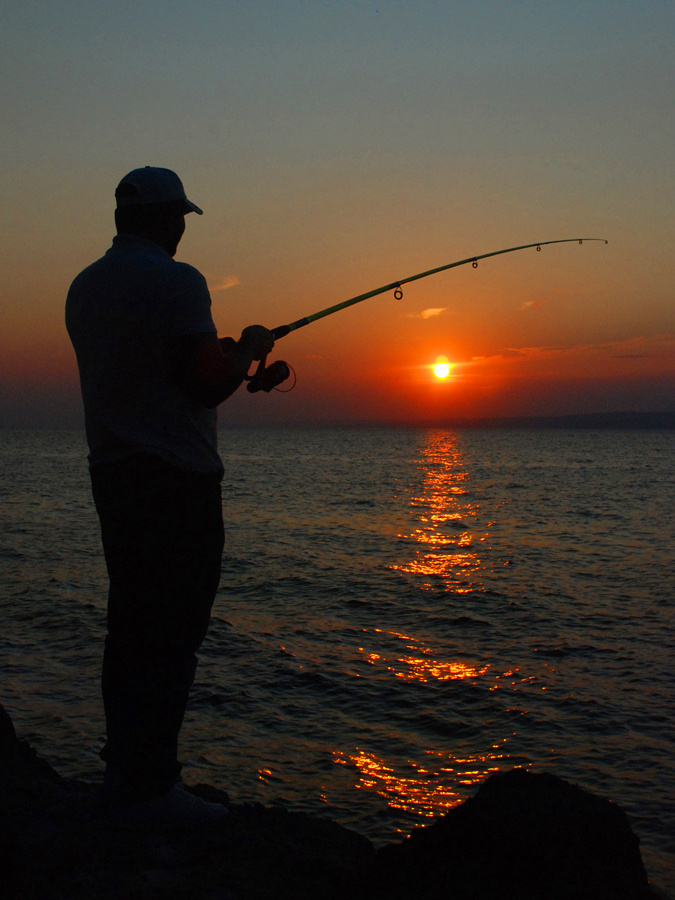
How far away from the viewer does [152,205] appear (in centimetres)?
303

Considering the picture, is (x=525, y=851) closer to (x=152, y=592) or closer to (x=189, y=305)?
(x=152, y=592)

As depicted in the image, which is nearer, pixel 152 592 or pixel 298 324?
pixel 152 592

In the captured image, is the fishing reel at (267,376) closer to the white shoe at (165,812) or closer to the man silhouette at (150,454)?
the man silhouette at (150,454)

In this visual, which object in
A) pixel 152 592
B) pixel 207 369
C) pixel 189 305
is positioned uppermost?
pixel 189 305

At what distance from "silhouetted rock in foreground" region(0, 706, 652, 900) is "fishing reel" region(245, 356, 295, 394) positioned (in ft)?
6.67

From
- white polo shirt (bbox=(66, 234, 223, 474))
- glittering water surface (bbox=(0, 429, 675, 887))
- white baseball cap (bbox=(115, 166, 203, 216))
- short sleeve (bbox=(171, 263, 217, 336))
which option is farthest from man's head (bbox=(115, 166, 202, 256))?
glittering water surface (bbox=(0, 429, 675, 887))

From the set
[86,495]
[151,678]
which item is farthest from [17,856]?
[86,495]

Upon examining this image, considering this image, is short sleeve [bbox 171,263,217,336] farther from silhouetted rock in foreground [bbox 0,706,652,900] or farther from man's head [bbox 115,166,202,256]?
silhouetted rock in foreground [bbox 0,706,652,900]

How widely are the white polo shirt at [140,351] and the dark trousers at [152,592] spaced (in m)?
0.09

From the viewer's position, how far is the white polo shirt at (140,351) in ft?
9.18

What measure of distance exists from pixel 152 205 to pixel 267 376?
3.31 ft

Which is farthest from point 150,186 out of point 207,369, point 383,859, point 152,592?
point 383,859

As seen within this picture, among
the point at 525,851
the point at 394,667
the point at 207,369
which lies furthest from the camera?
the point at 394,667

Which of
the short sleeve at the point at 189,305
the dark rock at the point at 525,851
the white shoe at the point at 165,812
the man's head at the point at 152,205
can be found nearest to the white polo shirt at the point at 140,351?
the short sleeve at the point at 189,305
